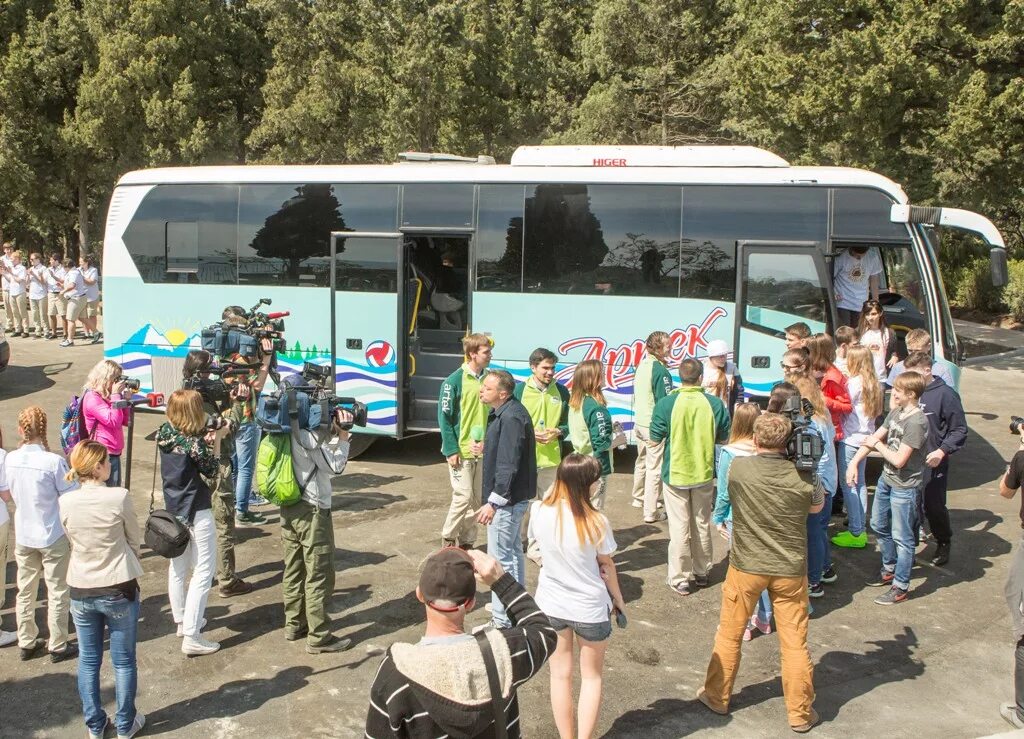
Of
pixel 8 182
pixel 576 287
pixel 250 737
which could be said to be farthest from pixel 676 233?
pixel 8 182

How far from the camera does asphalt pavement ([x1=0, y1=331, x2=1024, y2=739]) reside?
18.6ft

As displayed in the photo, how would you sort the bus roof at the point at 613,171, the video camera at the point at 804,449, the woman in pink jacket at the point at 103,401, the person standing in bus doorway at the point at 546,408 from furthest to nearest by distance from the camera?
the bus roof at the point at 613,171
the woman in pink jacket at the point at 103,401
the person standing in bus doorway at the point at 546,408
the video camera at the point at 804,449

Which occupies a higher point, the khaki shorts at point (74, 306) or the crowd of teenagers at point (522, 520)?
the khaki shorts at point (74, 306)

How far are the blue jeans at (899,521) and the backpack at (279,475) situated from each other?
451 centimetres

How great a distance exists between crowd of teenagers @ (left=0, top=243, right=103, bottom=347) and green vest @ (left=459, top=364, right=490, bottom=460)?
44.8ft

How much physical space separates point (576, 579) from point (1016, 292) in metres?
21.0

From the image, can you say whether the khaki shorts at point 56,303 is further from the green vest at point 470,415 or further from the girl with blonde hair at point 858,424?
the girl with blonde hair at point 858,424

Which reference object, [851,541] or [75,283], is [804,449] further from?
[75,283]

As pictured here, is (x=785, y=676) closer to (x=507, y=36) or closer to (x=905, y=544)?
(x=905, y=544)

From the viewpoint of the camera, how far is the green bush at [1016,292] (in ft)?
72.9

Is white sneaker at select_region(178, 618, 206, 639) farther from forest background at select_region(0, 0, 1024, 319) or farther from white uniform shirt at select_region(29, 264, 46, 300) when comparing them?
white uniform shirt at select_region(29, 264, 46, 300)

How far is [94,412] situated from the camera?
768cm

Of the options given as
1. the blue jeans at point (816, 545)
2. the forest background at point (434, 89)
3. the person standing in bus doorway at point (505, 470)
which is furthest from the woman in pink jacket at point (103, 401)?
the forest background at point (434, 89)

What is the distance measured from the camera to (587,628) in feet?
16.6
